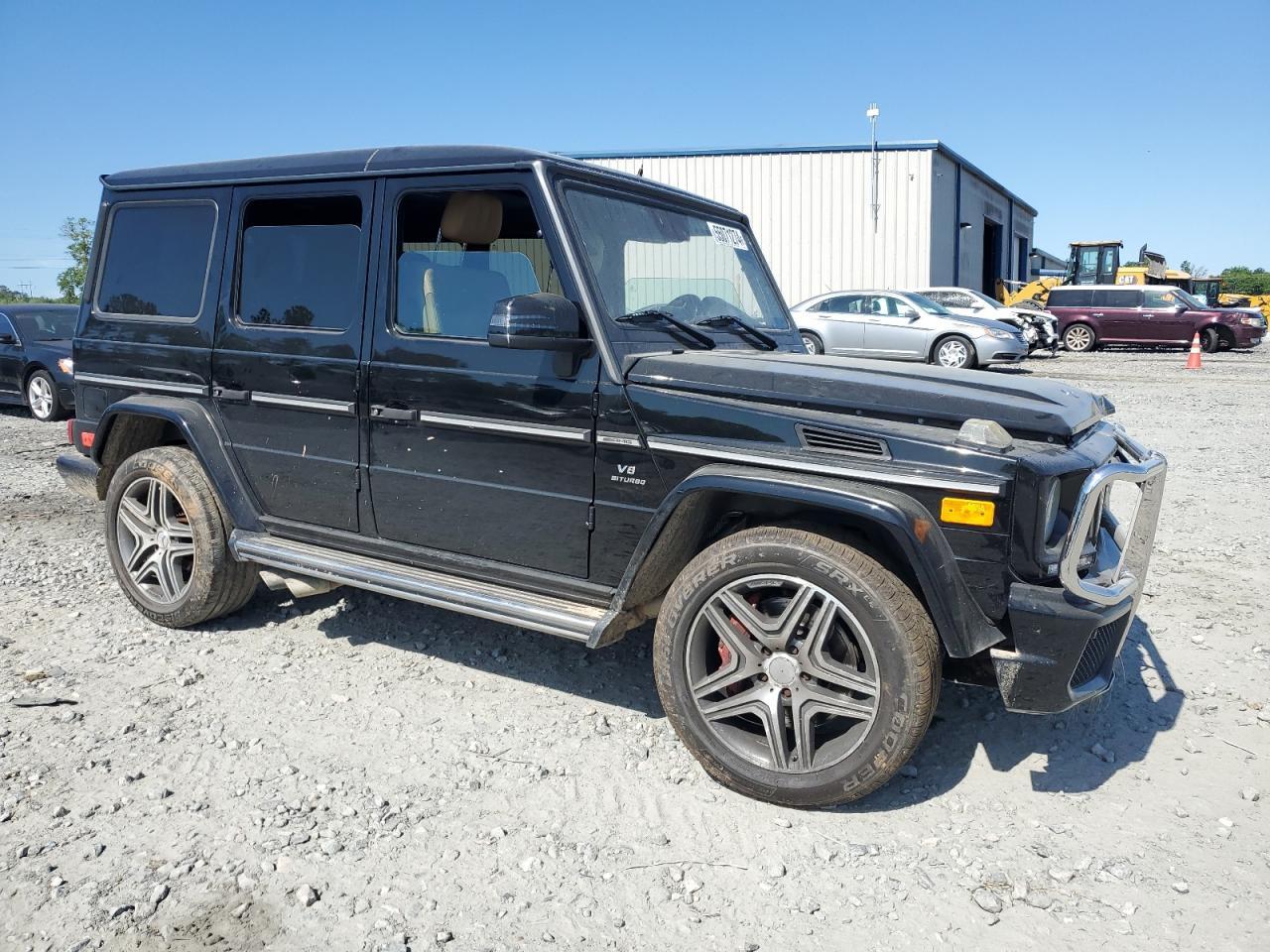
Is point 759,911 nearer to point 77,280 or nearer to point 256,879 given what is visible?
point 256,879

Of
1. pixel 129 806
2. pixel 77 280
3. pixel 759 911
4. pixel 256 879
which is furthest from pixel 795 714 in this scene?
pixel 77 280

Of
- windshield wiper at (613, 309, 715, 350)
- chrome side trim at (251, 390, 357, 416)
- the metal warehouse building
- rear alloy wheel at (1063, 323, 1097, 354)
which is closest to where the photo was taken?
windshield wiper at (613, 309, 715, 350)

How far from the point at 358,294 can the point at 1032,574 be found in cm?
271

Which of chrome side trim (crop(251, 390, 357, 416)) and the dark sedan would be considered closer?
chrome side trim (crop(251, 390, 357, 416))

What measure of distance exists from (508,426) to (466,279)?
642 millimetres

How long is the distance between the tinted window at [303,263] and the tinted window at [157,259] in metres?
0.28

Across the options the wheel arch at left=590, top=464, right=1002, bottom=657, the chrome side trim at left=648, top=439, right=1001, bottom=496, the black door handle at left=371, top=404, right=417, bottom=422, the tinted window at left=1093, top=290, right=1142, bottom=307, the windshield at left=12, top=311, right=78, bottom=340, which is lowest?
the wheel arch at left=590, top=464, right=1002, bottom=657

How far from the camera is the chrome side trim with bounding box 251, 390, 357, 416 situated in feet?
12.9

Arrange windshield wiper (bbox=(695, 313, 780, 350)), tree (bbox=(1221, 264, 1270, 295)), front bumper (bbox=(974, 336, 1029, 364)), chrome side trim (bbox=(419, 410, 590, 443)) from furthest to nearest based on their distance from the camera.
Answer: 1. tree (bbox=(1221, 264, 1270, 295))
2. front bumper (bbox=(974, 336, 1029, 364))
3. windshield wiper (bbox=(695, 313, 780, 350))
4. chrome side trim (bbox=(419, 410, 590, 443))

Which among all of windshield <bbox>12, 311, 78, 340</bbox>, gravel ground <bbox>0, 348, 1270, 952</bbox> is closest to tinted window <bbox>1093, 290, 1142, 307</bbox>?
gravel ground <bbox>0, 348, 1270, 952</bbox>

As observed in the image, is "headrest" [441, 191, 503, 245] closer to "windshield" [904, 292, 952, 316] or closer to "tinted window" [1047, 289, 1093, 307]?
"windshield" [904, 292, 952, 316]

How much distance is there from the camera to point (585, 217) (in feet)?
11.8

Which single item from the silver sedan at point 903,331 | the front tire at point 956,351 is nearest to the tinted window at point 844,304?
the silver sedan at point 903,331

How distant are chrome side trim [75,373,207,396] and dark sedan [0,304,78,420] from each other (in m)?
8.01
